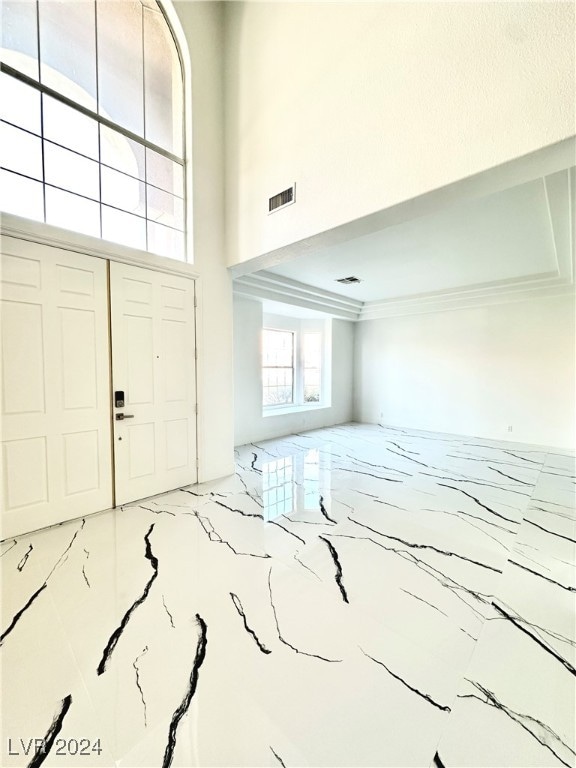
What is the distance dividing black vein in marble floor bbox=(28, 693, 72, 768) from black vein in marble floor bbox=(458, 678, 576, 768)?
152cm

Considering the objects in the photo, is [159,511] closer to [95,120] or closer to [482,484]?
[482,484]

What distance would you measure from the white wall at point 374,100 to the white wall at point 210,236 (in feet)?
0.52

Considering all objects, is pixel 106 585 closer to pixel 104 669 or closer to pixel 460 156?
pixel 104 669

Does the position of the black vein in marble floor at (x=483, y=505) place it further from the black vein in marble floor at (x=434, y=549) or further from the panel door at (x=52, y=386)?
the panel door at (x=52, y=386)

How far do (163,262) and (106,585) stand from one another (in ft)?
9.06

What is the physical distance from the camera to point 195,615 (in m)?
1.63

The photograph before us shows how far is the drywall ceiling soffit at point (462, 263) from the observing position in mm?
3025

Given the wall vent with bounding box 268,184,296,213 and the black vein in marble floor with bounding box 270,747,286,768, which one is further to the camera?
the wall vent with bounding box 268,184,296,213

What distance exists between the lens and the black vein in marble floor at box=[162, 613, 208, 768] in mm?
1054

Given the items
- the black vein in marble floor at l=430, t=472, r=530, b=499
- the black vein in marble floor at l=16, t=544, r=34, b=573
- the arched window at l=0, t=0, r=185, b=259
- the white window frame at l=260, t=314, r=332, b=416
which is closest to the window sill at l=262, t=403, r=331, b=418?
the white window frame at l=260, t=314, r=332, b=416

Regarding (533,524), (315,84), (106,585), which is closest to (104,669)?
(106,585)

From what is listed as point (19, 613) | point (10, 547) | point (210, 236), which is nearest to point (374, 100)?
point (210, 236)

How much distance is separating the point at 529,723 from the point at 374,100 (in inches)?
138

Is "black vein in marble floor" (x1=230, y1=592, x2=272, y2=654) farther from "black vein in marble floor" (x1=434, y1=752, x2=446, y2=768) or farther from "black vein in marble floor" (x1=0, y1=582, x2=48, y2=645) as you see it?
"black vein in marble floor" (x1=0, y1=582, x2=48, y2=645)
